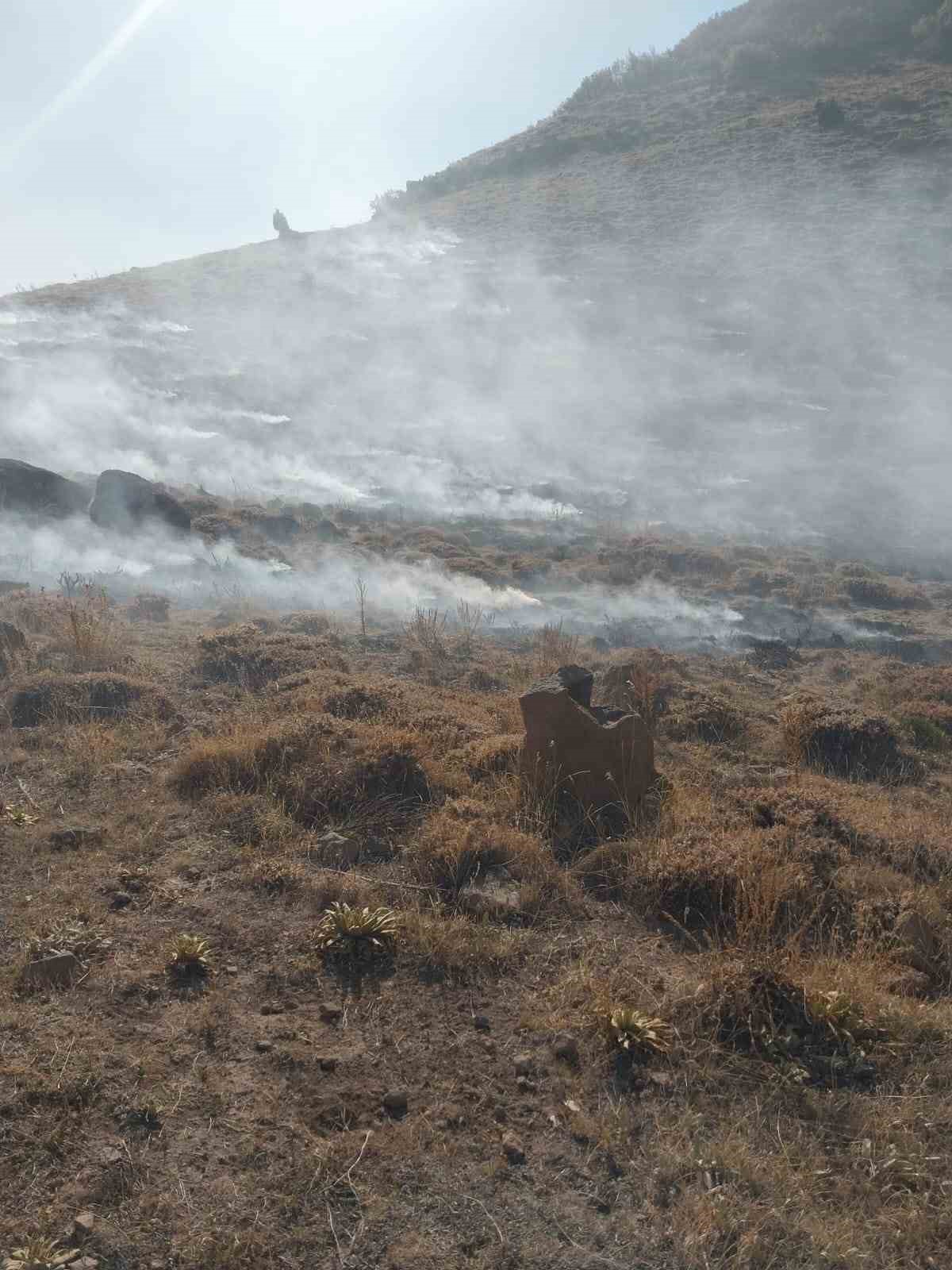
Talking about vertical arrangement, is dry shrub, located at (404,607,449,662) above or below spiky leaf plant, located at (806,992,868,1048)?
above

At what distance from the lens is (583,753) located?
5.21 meters

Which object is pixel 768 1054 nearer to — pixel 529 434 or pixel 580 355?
pixel 529 434

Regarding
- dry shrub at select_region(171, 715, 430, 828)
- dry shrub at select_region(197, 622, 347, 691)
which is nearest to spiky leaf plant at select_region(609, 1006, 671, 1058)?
dry shrub at select_region(171, 715, 430, 828)

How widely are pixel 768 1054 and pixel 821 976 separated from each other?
482 millimetres

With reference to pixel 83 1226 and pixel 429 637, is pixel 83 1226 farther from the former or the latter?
pixel 429 637

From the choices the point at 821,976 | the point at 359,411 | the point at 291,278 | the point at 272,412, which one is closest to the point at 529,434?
the point at 359,411

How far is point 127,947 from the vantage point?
3.69 m

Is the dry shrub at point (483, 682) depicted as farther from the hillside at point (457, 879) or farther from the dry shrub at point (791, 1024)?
the dry shrub at point (791, 1024)

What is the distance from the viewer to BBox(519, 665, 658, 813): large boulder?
5168 mm

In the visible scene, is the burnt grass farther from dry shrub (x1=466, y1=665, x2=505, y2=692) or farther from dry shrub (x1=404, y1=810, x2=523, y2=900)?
dry shrub (x1=466, y1=665, x2=505, y2=692)

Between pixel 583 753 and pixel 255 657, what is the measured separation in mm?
3930

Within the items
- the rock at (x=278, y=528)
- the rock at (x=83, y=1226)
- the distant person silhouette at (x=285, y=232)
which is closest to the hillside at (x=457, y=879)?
the rock at (x=83, y=1226)

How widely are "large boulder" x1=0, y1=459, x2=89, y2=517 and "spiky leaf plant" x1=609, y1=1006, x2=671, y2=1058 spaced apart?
551 inches

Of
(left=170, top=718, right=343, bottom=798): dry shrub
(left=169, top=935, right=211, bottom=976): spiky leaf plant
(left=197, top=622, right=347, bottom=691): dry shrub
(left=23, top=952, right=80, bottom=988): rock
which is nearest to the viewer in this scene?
(left=23, top=952, right=80, bottom=988): rock
